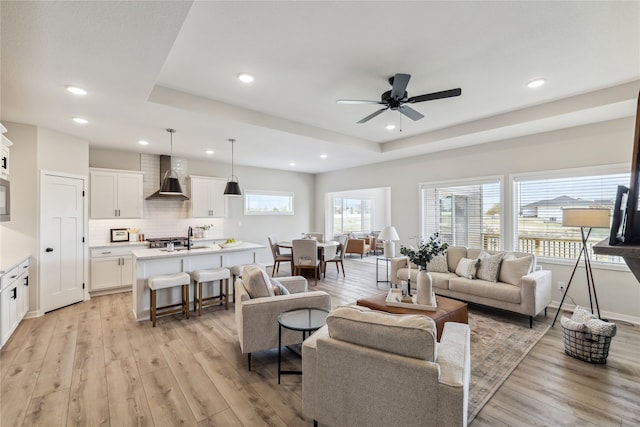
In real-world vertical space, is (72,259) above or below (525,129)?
below

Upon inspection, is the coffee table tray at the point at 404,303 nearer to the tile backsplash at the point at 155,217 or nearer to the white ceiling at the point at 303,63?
the white ceiling at the point at 303,63

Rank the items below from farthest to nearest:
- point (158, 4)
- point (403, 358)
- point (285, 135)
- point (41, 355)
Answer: point (285, 135) → point (41, 355) → point (158, 4) → point (403, 358)

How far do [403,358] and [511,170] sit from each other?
456cm

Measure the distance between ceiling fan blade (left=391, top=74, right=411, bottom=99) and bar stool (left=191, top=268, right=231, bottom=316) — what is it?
3.28m

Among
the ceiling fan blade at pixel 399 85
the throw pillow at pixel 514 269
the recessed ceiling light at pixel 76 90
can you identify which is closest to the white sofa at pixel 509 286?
the throw pillow at pixel 514 269

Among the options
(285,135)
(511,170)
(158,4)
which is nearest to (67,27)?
(158,4)

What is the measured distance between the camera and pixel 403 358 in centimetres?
153

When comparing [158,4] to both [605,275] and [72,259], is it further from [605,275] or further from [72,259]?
[605,275]

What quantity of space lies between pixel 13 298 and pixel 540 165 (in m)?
7.30

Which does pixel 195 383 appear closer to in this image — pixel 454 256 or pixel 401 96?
pixel 401 96

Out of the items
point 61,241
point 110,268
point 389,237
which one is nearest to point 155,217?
point 110,268

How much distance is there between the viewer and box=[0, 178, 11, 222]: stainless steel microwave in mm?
3314

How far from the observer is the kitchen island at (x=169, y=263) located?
12.8ft

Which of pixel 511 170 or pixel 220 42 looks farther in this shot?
pixel 511 170
